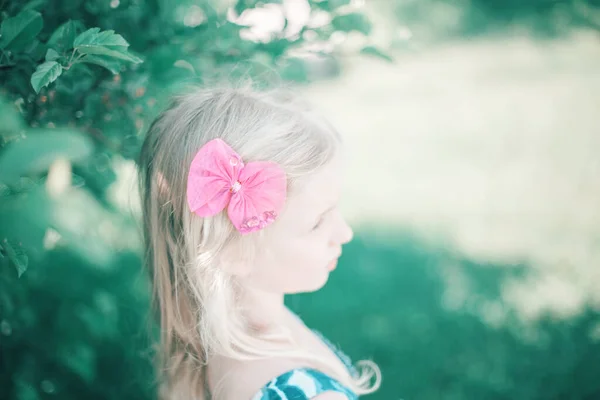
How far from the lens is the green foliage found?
0.90 m

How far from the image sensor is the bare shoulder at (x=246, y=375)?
110 cm

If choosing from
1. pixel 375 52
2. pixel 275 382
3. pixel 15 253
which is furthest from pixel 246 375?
pixel 375 52

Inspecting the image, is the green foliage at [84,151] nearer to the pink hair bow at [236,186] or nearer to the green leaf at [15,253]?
the green leaf at [15,253]

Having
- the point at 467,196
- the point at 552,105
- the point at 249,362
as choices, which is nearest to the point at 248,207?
the point at 249,362

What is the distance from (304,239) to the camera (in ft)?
3.80

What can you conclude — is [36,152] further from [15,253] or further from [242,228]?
[242,228]

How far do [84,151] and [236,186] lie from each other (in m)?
0.28

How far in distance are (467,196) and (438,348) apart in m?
0.90

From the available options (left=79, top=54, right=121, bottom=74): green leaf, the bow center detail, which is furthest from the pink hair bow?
(left=79, top=54, right=121, bottom=74): green leaf

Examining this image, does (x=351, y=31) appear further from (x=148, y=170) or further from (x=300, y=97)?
(x=148, y=170)

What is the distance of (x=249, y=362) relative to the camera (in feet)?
3.73

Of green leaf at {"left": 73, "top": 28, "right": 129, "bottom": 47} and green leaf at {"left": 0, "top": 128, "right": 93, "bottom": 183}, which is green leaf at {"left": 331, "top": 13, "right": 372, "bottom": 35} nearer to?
green leaf at {"left": 73, "top": 28, "right": 129, "bottom": 47}

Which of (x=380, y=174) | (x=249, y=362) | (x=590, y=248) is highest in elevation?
(x=249, y=362)

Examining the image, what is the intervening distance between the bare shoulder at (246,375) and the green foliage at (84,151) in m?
0.41
